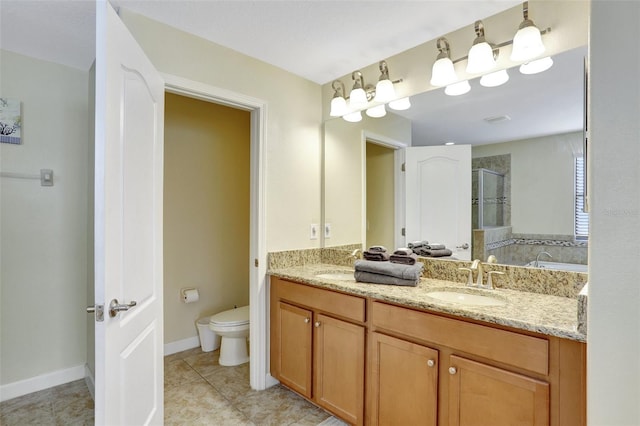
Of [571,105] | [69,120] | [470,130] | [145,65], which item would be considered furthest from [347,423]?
[69,120]

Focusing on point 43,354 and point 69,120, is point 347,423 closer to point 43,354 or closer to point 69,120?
point 43,354

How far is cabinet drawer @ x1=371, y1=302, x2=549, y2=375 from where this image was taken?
1143 millimetres

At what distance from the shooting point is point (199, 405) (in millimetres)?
2059

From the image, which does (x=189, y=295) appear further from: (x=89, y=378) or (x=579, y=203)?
(x=579, y=203)

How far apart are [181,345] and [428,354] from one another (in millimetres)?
2317

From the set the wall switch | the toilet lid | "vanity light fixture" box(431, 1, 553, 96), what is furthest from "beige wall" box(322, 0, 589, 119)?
the toilet lid

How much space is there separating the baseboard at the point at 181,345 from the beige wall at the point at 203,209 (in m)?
0.03

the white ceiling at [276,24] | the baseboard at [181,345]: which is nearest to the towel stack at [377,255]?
the white ceiling at [276,24]

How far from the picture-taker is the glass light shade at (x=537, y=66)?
156 cm

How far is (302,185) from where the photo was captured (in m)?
2.50

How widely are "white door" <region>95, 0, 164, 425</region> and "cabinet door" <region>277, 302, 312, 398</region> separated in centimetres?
75

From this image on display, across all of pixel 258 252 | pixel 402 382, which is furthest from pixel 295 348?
pixel 402 382

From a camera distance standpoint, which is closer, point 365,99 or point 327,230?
point 365,99

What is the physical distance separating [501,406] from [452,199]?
1.13 metres
